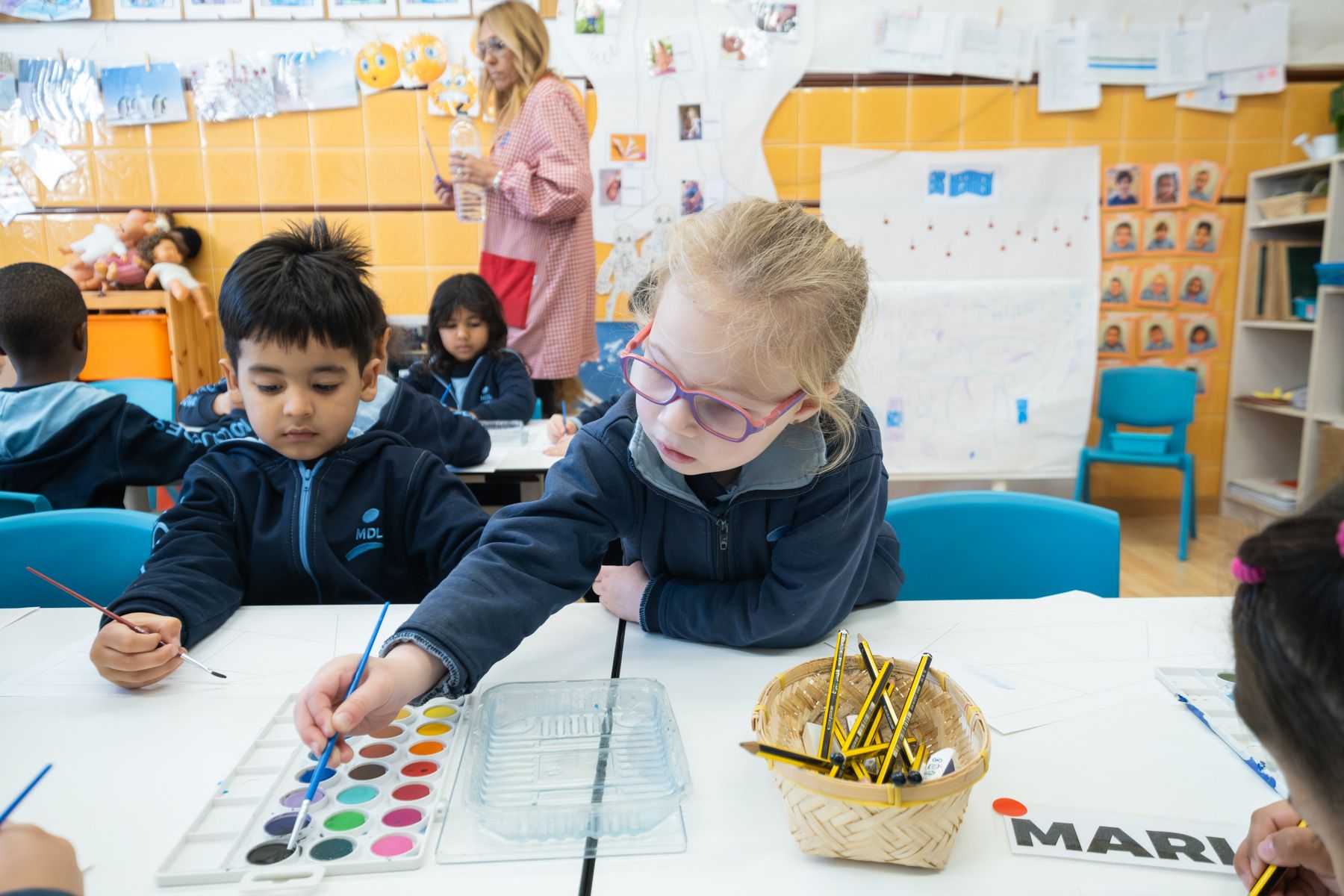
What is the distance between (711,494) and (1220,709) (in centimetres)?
56

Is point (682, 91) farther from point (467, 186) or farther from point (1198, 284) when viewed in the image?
point (1198, 284)

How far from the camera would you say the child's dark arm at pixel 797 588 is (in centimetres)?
98

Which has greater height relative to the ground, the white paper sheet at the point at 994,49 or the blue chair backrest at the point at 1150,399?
the white paper sheet at the point at 994,49

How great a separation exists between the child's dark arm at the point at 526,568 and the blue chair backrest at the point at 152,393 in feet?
6.38

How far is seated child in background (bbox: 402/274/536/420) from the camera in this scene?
308 centimetres

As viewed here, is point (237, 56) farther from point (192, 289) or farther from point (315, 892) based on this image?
point (315, 892)

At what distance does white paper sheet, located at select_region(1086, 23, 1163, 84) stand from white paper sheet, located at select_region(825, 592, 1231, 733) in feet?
11.0

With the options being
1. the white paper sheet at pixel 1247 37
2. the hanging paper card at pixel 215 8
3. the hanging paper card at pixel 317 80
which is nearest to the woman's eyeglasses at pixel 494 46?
the hanging paper card at pixel 317 80

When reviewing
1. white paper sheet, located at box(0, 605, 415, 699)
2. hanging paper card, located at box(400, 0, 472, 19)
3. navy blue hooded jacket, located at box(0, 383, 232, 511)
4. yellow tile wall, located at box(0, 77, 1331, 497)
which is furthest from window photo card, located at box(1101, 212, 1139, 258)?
white paper sheet, located at box(0, 605, 415, 699)

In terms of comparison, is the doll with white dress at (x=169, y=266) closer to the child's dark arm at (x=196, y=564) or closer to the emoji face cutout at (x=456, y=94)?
the emoji face cutout at (x=456, y=94)

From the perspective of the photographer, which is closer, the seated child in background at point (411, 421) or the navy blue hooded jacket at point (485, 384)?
the seated child in background at point (411, 421)

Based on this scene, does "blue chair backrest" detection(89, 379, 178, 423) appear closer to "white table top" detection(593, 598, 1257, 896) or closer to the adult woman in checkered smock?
the adult woman in checkered smock

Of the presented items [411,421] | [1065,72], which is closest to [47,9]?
[411,421]

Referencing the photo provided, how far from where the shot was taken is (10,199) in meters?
3.78
